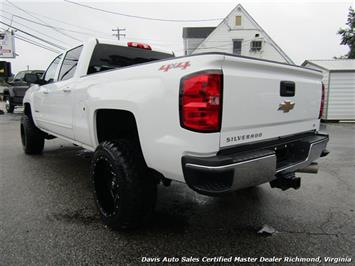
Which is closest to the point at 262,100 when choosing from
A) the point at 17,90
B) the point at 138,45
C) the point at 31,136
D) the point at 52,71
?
the point at 138,45

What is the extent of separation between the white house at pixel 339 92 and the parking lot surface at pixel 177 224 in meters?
9.92

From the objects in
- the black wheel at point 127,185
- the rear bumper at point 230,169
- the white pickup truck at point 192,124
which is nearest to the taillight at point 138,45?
the white pickup truck at point 192,124

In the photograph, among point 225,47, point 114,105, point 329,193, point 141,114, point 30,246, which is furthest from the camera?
point 225,47

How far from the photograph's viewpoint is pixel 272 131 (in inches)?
94.1

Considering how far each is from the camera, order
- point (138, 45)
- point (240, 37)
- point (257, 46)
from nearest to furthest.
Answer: point (138, 45), point (257, 46), point (240, 37)

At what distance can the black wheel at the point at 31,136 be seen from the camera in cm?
552

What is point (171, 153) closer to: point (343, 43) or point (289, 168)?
point (289, 168)

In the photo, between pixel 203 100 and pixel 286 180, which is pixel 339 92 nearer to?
pixel 286 180

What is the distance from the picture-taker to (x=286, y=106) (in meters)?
2.46

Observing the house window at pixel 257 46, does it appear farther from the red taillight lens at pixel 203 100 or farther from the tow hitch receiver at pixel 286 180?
the red taillight lens at pixel 203 100

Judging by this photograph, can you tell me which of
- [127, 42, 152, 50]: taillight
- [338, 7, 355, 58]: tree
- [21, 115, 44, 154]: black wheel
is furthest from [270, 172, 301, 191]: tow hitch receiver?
[338, 7, 355, 58]: tree

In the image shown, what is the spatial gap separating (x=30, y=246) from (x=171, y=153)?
149 cm

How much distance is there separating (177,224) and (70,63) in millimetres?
2724

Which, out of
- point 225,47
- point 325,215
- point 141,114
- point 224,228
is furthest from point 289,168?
point 225,47
